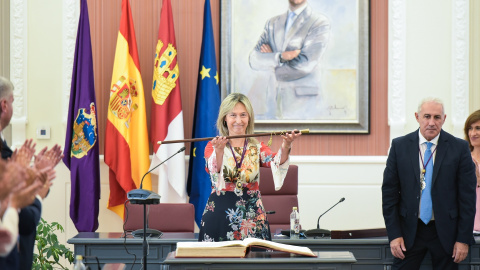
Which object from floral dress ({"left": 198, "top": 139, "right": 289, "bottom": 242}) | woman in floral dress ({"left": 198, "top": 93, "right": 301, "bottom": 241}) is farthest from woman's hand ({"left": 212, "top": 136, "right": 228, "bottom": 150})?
floral dress ({"left": 198, "top": 139, "right": 289, "bottom": 242})

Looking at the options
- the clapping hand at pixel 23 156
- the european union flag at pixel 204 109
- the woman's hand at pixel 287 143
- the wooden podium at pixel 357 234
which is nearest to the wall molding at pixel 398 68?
the european union flag at pixel 204 109

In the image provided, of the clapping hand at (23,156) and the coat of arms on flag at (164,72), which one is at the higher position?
the coat of arms on flag at (164,72)

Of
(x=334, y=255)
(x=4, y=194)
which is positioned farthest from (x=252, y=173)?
(x=4, y=194)

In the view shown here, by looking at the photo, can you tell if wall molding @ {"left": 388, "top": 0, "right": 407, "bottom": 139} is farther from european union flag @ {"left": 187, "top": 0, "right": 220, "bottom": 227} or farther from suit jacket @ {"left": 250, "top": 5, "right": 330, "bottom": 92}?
european union flag @ {"left": 187, "top": 0, "right": 220, "bottom": 227}

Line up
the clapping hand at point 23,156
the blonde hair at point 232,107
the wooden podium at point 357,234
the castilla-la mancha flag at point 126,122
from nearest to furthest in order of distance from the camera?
1. the clapping hand at point 23,156
2. the blonde hair at point 232,107
3. the wooden podium at point 357,234
4. the castilla-la mancha flag at point 126,122

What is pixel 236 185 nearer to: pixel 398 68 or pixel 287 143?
pixel 287 143

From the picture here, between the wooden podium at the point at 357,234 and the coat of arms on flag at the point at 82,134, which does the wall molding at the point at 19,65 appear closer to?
the coat of arms on flag at the point at 82,134

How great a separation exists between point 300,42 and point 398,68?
0.91 m

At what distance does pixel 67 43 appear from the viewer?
625 cm

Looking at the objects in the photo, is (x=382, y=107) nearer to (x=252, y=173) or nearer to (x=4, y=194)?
(x=252, y=173)

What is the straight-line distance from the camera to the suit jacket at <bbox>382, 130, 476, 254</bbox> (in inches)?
165

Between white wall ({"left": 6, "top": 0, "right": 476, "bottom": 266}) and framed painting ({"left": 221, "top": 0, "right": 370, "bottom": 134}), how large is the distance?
31cm

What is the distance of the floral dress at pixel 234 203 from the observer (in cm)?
403

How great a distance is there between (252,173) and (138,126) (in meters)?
2.33
